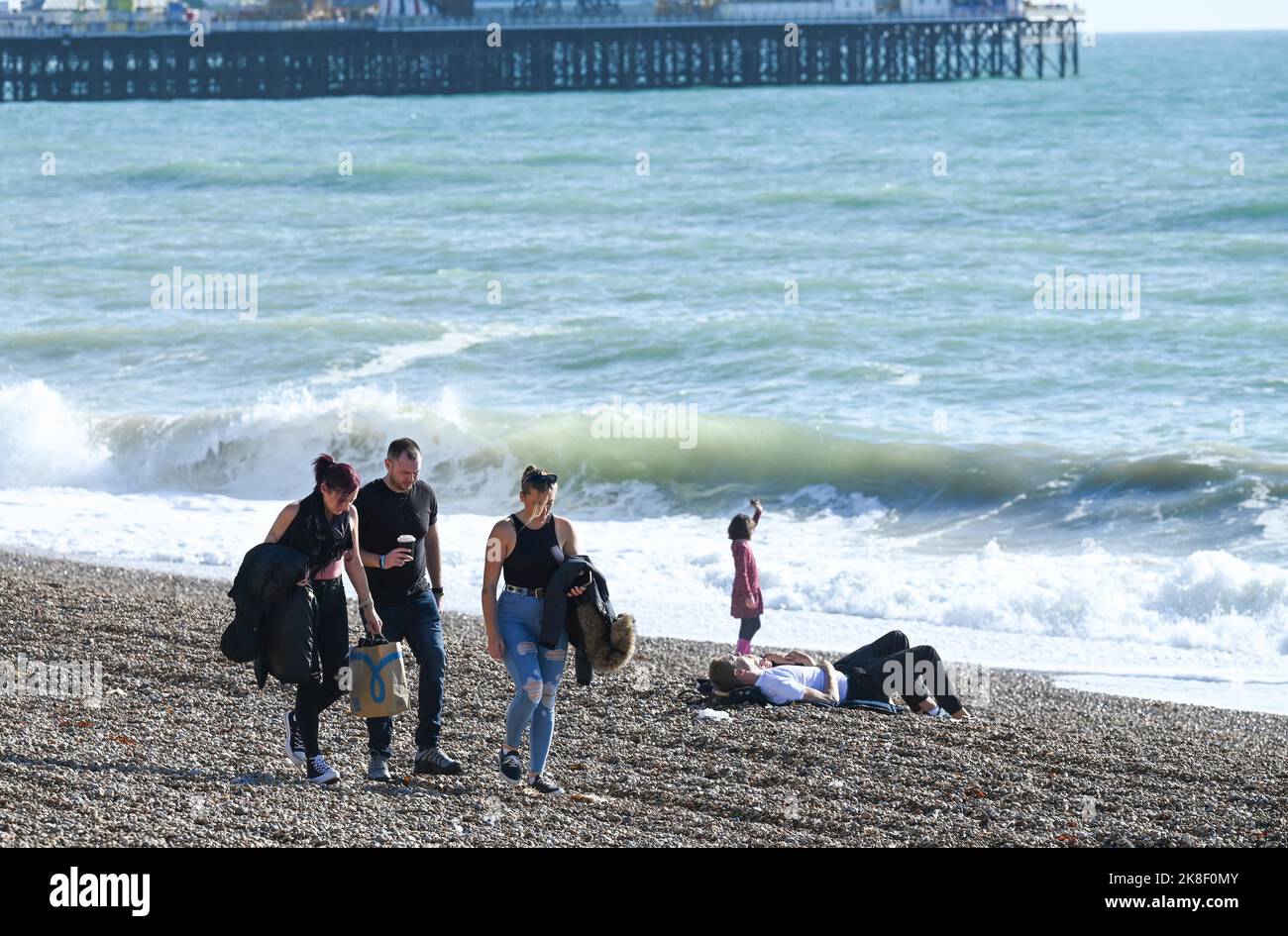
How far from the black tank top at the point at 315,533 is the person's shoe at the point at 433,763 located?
3.29 feet

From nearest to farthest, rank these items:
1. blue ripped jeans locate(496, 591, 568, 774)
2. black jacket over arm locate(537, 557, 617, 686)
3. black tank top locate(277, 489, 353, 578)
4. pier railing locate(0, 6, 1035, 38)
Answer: black tank top locate(277, 489, 353, 578) < black jacket over arm locate(537, 557, 617, 686) < blue ripped jeans locate(496, 591, 568, 774) < pier railing locate(0, 6, 1035, 38)

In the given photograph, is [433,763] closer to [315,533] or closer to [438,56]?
[315,533]

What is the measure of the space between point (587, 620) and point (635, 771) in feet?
3.55

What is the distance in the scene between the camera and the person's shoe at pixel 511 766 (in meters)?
6.54

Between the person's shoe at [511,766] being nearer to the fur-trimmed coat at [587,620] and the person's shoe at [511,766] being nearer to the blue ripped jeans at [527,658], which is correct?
the blue ripped jeans at [527,658]

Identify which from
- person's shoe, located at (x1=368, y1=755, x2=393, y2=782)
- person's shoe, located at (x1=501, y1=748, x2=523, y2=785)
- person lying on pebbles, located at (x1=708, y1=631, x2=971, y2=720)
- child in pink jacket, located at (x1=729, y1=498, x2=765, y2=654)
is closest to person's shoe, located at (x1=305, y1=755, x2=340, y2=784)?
person's shoe, located at (x1=368, y1=755, x2=393, y2=782)

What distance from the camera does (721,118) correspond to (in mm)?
53938

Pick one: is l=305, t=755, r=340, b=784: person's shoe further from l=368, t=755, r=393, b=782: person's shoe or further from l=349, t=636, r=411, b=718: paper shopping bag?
l=349, t=636, r=411, b=718: paper shopping bag

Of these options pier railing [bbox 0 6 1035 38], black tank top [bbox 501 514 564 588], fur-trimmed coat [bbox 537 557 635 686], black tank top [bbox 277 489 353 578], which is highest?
pier railing [bbox 0 6 1035 38]

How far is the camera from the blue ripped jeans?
6297 mm

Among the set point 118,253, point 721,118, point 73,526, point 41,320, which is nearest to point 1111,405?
point 73,526

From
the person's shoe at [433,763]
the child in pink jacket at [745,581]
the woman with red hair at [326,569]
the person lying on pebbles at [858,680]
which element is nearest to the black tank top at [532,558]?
the woman with red hair at [326,569]

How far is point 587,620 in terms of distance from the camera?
6.26 m

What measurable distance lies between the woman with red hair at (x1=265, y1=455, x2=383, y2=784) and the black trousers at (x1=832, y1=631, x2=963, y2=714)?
2822 mm
